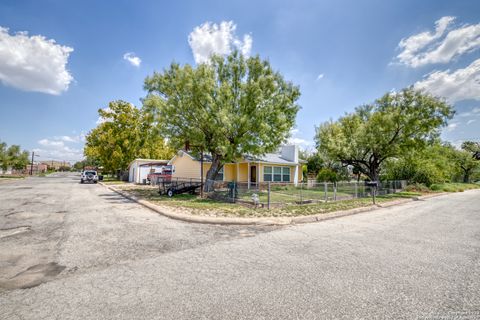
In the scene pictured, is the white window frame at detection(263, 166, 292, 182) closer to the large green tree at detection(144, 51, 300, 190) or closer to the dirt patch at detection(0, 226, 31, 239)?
the large green tree at detection(144, 51, 300, 190)

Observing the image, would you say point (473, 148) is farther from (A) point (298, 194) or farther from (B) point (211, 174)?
(B) point (211, 174)

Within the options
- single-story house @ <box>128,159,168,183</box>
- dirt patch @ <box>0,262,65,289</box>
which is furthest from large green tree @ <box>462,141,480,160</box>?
dirt patch @ <box>0,262,65,289</box>

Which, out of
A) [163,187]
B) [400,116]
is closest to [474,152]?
[400,116]

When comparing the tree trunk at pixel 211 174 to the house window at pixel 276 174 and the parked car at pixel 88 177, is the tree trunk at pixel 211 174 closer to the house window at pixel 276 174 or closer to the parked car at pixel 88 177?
the house window at pixel 276 174

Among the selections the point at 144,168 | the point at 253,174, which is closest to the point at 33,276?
the point at 253,174

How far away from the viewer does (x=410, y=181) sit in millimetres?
25594

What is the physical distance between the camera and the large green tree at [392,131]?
61.8 feet

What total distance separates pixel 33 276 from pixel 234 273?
3282 mm

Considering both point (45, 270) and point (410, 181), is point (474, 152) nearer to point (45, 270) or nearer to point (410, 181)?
point (410, 181)

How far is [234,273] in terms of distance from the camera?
3.63m

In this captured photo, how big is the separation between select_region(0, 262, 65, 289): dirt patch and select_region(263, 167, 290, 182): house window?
19746 mm

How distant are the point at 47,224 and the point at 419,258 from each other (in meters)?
10.2

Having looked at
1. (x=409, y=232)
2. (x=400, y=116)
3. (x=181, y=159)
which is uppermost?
(x=400, y=116)

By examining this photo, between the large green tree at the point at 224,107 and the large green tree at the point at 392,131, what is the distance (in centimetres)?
862
